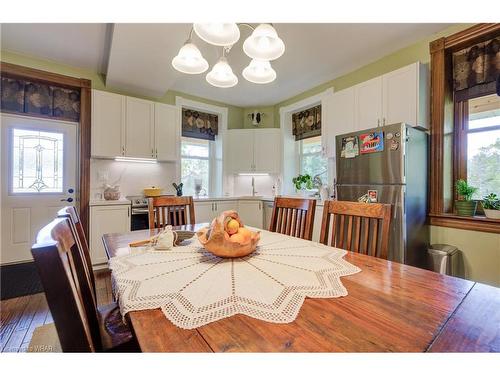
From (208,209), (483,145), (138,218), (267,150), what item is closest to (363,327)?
(483,145)

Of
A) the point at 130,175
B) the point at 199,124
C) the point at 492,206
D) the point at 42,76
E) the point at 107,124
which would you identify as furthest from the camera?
the point at 199,124

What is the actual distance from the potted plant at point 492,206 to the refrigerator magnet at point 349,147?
111 centimetres

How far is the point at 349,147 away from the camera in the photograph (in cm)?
246

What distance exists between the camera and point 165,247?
112 cm

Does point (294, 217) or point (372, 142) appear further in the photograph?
point (372, 142)

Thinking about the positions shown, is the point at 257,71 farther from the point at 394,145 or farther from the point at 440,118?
the point at 440,118

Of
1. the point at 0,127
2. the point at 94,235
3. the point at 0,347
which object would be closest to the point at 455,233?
the point at 0,347

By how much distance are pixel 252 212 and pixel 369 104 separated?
2171 mm

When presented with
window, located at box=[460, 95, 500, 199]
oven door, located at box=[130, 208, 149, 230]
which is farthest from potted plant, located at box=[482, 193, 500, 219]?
oven door, located at box=[130, 208, 149, 230]

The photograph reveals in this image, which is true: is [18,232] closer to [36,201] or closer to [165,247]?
[36,201]

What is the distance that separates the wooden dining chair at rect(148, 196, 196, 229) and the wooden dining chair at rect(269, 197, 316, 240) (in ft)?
2.31

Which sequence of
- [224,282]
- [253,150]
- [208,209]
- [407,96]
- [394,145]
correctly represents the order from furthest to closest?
[253,150], [208,209], [407,96], [394,145], [224,282]

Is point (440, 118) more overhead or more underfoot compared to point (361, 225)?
more overhead
